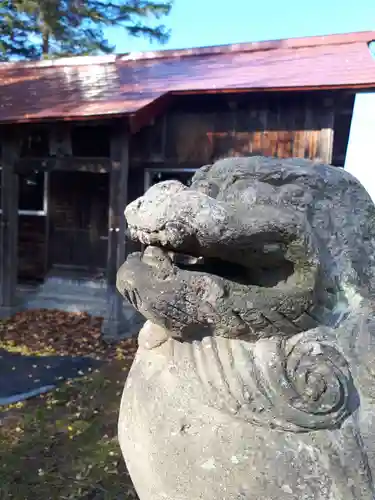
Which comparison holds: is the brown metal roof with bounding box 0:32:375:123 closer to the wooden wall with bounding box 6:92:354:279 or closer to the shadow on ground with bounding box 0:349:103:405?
the wooden wall with bounding box 6:92:354:279

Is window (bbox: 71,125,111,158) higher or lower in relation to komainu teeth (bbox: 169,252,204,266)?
lower

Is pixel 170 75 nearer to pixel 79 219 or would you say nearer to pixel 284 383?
pixel 79 219

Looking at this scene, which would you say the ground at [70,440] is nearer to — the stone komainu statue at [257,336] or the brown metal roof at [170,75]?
the stone komainu statue at [257,336]

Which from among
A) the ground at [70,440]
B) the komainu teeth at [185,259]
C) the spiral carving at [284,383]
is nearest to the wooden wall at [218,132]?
the ground at [70,440]

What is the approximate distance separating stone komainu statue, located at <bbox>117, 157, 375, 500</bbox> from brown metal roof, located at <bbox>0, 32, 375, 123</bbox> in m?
5.63

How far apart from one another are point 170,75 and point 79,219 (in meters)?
3.22

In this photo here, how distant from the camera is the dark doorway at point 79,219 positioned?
373 inches

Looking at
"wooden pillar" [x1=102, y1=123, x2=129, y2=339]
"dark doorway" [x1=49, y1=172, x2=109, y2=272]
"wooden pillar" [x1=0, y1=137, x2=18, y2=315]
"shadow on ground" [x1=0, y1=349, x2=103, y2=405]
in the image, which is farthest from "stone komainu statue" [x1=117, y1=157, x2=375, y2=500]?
"dark doorway" [x1=49, y1=172, x2=109, y2=272]

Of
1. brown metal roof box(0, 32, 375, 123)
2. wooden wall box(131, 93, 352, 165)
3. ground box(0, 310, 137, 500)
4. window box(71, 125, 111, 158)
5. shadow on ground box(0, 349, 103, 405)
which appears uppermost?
brown metal roof box(0, 32, 375, 123)

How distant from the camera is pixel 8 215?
780 cm

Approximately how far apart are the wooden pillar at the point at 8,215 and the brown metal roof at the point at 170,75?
636mm

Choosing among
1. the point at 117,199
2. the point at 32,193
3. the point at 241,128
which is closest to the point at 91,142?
the point at 32,193

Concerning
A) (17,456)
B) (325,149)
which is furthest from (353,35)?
(17,456)

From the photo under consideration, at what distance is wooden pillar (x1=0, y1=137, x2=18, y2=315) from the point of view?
773cm
